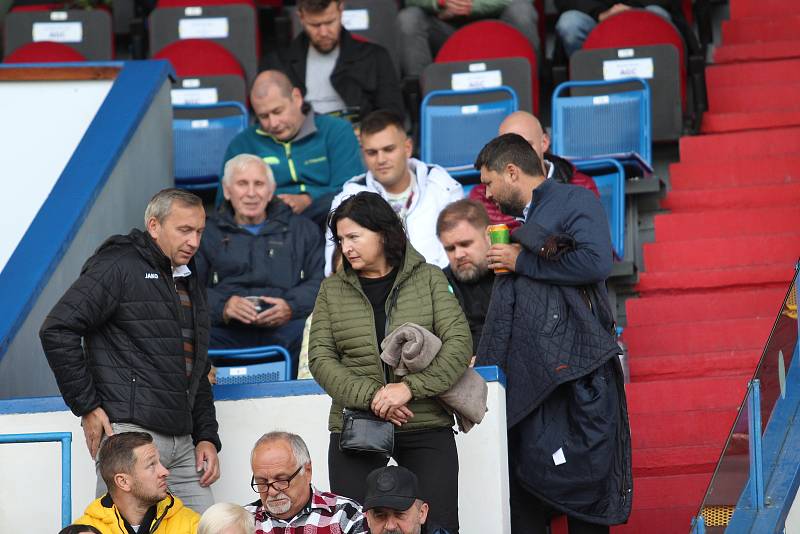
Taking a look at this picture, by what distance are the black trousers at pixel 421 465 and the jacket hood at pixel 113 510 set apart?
56 cm

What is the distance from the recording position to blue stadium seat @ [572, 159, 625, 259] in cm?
829

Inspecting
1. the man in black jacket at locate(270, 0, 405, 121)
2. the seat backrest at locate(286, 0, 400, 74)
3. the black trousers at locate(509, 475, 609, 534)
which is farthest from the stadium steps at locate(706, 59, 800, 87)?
the black trousers at locate(509, 475, 609, 534)

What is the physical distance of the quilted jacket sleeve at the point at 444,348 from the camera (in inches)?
214

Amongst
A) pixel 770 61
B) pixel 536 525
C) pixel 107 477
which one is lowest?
pixel 536 525

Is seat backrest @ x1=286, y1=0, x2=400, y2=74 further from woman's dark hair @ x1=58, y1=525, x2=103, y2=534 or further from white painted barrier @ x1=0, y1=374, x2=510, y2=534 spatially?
woman's dark hair @ x1=58, y1=525, x2=103, y2=534

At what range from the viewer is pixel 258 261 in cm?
770

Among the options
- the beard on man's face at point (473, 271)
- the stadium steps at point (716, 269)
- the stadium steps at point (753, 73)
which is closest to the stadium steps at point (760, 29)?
the stadium steps at point (716, 269)

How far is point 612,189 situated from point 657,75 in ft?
4.27

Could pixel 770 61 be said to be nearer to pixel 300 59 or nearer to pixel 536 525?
pixel 300 59

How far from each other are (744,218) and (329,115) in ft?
7.60

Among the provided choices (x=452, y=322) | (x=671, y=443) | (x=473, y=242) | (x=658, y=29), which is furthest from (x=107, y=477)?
(x=658, y=29)

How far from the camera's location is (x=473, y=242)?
6.70 metres

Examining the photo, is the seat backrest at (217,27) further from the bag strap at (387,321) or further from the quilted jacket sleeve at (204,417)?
the bag strap at (387,321)

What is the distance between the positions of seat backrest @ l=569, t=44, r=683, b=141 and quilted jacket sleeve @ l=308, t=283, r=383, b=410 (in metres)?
3.99
